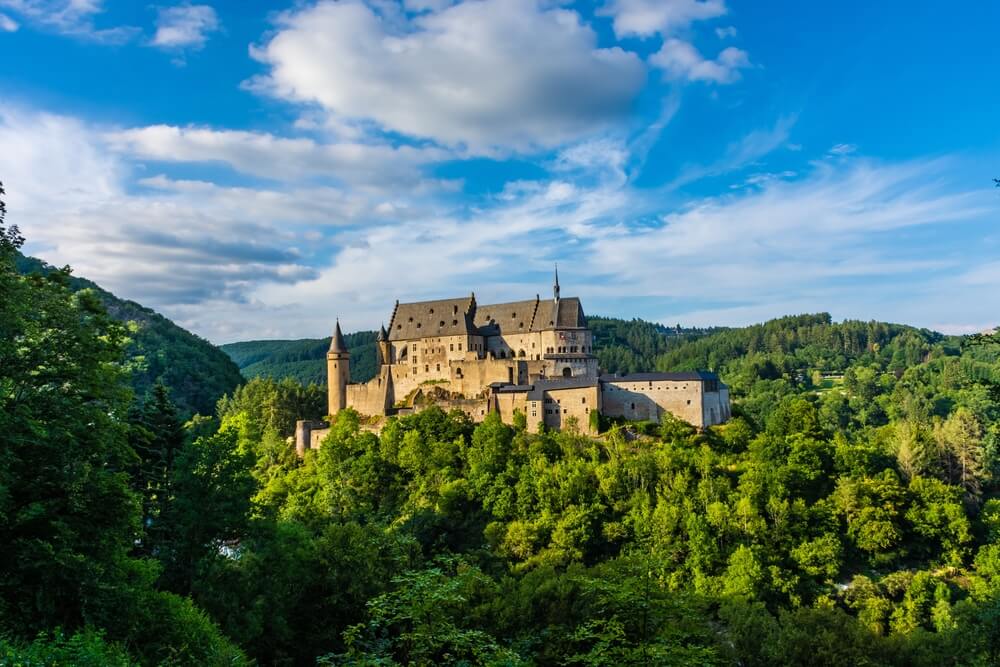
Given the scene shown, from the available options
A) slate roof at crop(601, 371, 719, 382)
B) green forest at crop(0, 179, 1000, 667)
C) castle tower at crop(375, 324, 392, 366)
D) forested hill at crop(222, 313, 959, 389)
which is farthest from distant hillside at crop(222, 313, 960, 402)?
slate roof at crop(601, 371, 719, 382)

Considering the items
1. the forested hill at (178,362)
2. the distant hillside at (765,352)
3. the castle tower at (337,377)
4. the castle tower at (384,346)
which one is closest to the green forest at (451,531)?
the forested hill at (178,362)

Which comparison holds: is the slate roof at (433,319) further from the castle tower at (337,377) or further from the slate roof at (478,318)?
the castle tower at (337,377)

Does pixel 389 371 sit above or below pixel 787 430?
above

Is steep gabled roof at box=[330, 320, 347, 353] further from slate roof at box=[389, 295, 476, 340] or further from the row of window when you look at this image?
the row of window

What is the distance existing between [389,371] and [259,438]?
15197mm

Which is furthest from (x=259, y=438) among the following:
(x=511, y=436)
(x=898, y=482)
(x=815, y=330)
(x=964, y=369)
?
(x=815, y=330)

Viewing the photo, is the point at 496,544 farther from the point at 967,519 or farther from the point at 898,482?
the point at 967,519

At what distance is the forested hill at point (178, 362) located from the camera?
341ft

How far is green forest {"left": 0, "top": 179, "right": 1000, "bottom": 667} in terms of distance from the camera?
16.0m

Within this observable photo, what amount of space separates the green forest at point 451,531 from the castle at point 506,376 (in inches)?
89.1

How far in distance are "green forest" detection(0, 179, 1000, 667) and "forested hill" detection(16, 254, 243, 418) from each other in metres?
1.52

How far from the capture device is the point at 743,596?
45188 mm

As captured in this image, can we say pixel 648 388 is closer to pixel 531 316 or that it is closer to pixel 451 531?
pixel 531 316

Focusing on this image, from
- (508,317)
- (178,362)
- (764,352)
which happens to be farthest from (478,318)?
(764,352)
